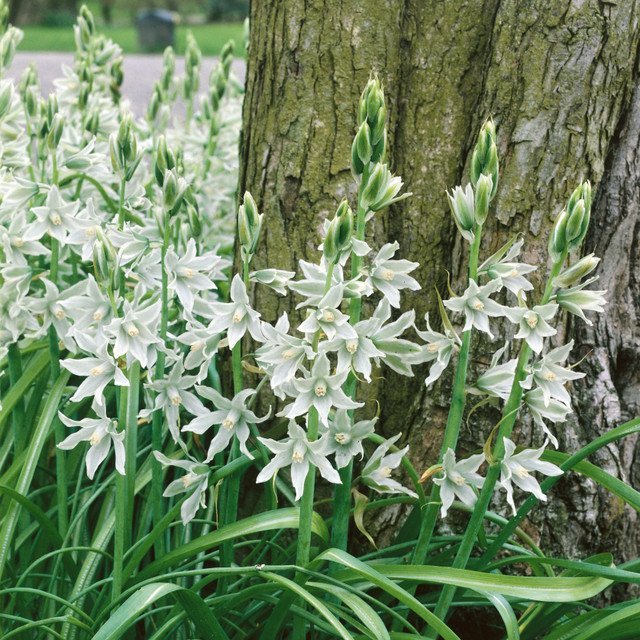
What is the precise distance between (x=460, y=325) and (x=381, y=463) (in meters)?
0.54

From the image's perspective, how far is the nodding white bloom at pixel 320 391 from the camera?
67.4 inches

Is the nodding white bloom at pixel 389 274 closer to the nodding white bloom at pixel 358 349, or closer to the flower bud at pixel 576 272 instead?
the nodding white bloom at pixel 358 349

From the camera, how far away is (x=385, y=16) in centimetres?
241

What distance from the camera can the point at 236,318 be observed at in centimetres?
189

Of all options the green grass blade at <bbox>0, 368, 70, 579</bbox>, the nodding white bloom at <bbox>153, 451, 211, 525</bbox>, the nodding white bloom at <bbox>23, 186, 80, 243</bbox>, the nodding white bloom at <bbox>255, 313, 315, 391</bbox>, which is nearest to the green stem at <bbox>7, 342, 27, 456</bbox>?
the green grass blade at <bbox>0, 368, 70, 579</bbox>

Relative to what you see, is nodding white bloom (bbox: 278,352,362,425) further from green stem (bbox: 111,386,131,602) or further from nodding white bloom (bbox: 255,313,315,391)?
green stem (bbox: 111,386,131,602)

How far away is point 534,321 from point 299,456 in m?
0.53

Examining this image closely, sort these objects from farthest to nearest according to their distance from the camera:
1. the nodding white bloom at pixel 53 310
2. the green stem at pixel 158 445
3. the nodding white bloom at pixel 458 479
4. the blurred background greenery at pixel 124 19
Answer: the blurred background greenery at pixel 124 19 < the nodding white bloom at pixel 53 310 < the green stem at pixel 158 445 < the nodding white bloom at pixel 458 479

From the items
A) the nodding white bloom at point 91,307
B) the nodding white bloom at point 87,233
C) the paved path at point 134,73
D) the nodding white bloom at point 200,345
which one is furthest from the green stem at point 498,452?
the paved path at point 134,73

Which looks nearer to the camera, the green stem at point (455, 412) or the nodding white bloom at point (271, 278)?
the green stem at point (455, 412)

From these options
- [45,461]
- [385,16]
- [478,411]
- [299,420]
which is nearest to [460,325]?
[478,411]

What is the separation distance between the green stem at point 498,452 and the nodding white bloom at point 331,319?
35 cm

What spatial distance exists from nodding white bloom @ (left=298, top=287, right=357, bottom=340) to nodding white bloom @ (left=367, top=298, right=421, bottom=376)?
0.11 meters

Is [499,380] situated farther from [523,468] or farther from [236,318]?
[236,318]
